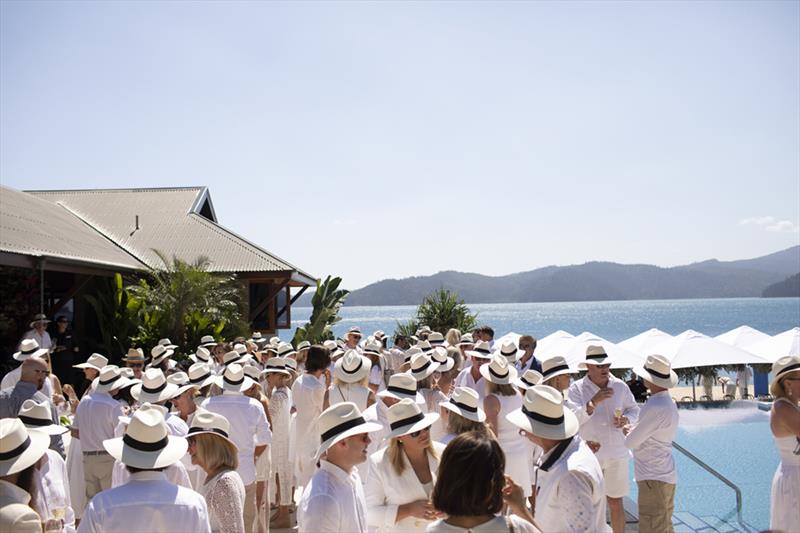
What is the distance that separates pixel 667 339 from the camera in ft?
65.9

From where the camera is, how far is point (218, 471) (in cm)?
439

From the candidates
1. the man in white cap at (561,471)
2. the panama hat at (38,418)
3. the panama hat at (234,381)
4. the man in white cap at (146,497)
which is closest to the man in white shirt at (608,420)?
the man in white cap at (561,471)

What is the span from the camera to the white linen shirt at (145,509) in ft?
11.5

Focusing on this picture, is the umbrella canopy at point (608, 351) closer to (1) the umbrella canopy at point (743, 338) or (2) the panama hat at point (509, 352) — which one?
(1) the umbrella canopy at point (743, 338)

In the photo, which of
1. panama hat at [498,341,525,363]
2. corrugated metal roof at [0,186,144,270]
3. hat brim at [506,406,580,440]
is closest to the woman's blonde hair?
hat brim at [506,406,580,440]

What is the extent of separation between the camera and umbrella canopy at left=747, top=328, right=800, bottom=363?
18.9 metres

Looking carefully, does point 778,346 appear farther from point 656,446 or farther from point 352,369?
point 352,369

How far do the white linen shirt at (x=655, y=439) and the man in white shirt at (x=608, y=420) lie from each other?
0.44 metres

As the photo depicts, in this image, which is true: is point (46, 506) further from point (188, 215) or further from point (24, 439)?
point (188, 215)

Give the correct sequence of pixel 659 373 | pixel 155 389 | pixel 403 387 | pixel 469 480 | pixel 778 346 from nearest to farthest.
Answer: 1. pixel 469 480
2. pixel 403 387
3. pixel 659 373
4. pixel 155 389
5. pixel 778 346

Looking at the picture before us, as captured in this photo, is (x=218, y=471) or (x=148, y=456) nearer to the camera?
(x=148, y=456)

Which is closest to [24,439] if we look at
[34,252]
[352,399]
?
[352,399]

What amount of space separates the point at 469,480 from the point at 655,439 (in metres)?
3.87

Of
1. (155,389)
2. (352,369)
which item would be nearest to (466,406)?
(352,369)
